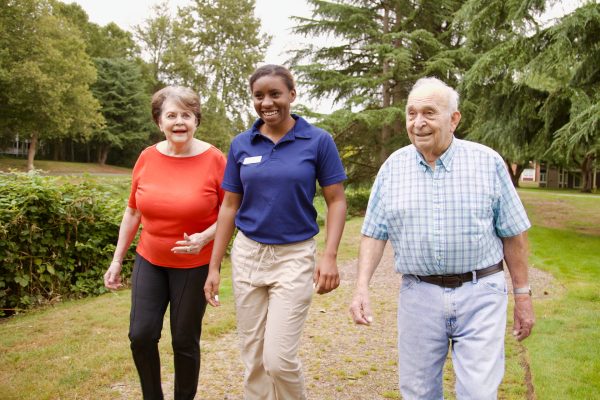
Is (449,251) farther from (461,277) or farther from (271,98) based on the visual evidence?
(271,98)

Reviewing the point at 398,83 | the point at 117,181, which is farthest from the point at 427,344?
the point at 398,83

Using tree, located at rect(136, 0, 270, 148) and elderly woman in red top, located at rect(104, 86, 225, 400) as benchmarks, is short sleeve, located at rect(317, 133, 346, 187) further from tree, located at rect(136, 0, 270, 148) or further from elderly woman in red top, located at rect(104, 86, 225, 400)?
tree, located at rect(136, 0, 270, 148)

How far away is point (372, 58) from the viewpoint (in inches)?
758

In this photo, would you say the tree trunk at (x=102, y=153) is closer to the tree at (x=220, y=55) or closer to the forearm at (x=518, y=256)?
the tree at (x=220, y=55)

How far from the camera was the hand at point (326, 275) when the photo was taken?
9.39 ft

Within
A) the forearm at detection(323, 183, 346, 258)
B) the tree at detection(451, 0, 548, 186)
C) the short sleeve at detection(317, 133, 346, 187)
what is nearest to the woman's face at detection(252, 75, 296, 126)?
the short sleeve at detection(317, 133, 346, 187)

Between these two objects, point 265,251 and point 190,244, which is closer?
point 265,251

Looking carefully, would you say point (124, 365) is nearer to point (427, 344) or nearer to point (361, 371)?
point (361, 371)

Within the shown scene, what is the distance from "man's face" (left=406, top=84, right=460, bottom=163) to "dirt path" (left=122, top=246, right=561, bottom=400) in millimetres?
2279

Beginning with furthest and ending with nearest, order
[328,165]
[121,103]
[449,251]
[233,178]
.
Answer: [121,103], [233,178], [328,165], [449,251]

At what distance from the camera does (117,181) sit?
9.93m

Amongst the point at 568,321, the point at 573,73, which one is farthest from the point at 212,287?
the point at 573,73

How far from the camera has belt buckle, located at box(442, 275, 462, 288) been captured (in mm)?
2363

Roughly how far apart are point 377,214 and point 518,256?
672mm
